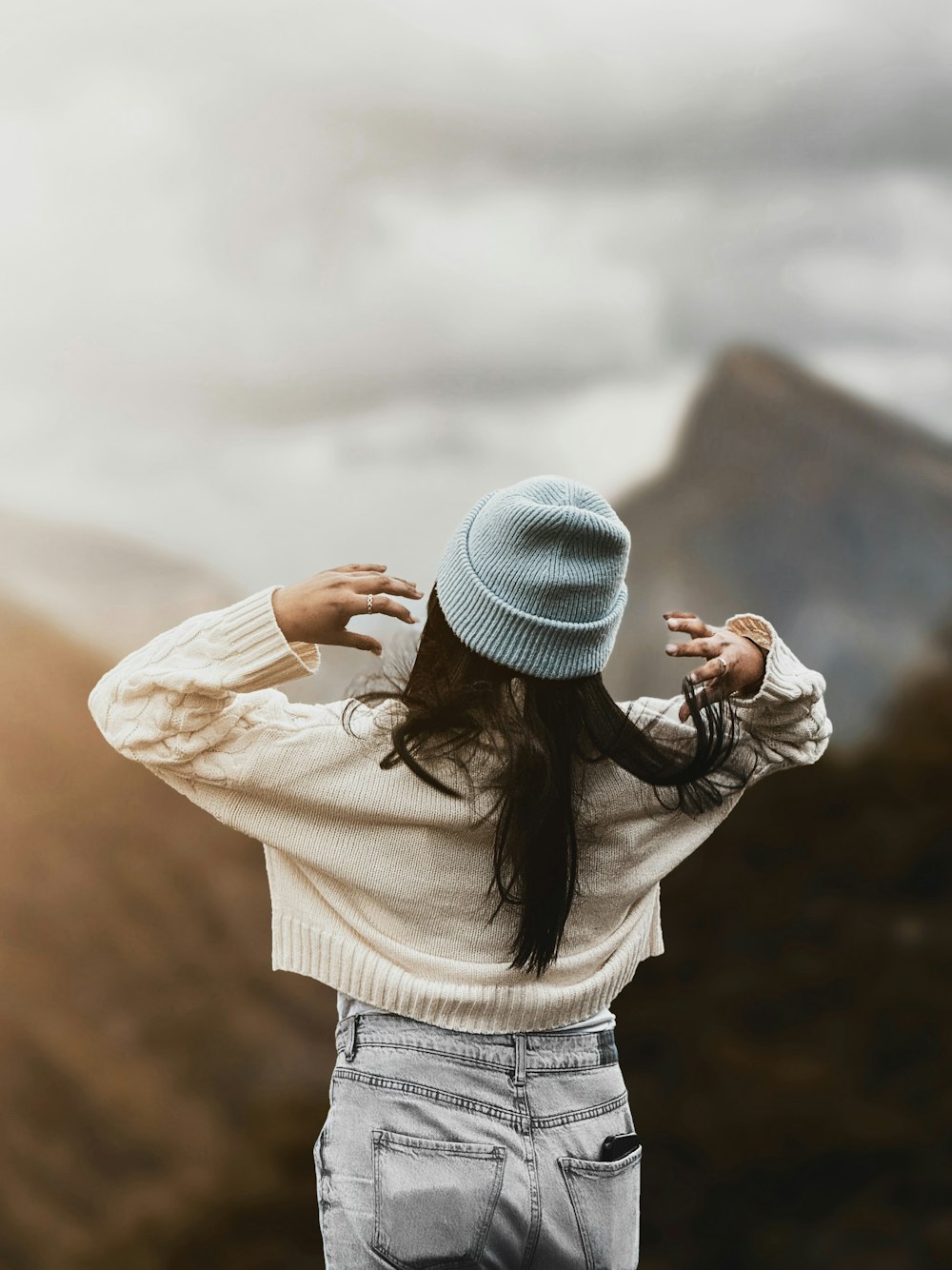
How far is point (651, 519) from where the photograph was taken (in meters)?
1.87

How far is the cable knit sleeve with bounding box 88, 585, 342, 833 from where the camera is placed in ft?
2.98

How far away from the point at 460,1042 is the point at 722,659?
365 mm

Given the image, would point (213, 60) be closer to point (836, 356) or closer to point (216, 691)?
point (836, 356)

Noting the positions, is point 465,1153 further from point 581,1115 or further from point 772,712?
point 772,712

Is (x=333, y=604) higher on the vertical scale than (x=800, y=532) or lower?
higher

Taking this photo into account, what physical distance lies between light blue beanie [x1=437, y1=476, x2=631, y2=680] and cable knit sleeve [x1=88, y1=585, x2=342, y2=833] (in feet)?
0.46

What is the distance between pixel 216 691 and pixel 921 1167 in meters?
1.60

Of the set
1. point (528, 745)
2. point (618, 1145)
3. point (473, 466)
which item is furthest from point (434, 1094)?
point (473, 466)

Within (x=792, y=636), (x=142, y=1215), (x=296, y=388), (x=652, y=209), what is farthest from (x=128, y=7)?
(x=142, y=1215)

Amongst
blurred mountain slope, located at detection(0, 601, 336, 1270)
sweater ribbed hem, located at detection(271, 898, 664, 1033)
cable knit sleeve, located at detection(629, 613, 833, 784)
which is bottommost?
blurred mountain slope, located at detection(0, 601, 336, 1270)

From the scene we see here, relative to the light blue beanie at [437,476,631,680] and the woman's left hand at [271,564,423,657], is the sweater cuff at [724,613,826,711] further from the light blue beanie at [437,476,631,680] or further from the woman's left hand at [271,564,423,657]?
the woman's left hand at [271,564,423,657]

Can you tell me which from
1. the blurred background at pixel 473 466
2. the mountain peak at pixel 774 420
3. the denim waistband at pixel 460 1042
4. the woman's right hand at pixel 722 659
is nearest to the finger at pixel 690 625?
the woman's right hand at pixel 722 659

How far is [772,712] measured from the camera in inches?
39.6

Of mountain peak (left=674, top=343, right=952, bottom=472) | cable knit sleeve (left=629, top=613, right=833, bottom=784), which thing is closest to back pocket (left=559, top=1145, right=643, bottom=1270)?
cable knit sleeve (left=629, top=613, right=833, bottom=784)
